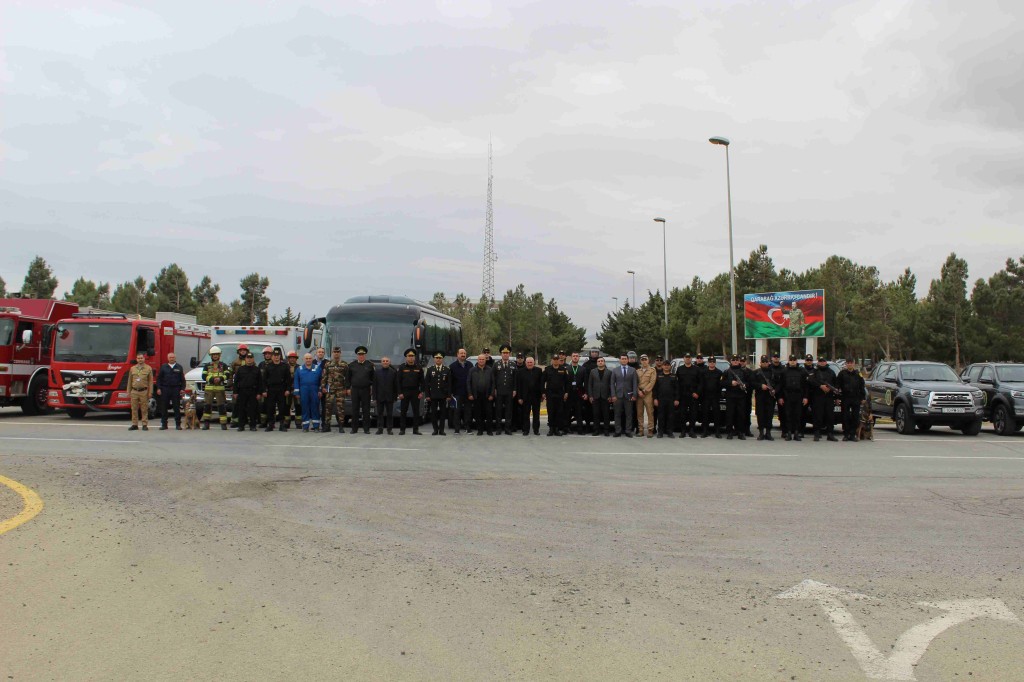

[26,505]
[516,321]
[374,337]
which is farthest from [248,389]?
[516,321]

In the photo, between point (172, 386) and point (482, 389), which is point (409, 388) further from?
point (172, 386)

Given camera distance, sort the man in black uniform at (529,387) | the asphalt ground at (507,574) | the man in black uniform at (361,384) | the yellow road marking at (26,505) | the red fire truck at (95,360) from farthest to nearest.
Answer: the red fire truck at (95,360)
the man in black uniform at (529,387)
the man in black uniform at (361,384)
the yellow road marking at (26,505)
the asphalt ground at (507,574)

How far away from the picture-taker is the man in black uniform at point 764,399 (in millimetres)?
17172

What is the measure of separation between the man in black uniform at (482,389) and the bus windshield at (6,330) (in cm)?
1279

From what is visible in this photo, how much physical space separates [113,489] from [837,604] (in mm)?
8169

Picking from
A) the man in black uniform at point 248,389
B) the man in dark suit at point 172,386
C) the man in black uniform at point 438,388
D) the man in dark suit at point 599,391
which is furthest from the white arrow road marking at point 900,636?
the man in dark suit at point 172,386

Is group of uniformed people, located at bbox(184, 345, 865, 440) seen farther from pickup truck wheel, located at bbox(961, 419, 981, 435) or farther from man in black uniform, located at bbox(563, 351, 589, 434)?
pickup truck wheel, located at bbox(961, 419, 981, 435)

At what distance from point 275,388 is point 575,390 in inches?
270

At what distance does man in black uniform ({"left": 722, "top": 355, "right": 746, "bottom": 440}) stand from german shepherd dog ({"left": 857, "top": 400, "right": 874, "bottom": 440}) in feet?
8.14

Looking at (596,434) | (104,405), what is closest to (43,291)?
(104,405)

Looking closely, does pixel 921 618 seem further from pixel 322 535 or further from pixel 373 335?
pixel 373 335

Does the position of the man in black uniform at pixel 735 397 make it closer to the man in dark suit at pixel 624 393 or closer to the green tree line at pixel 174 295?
the man in dark suit at pixel 624 393

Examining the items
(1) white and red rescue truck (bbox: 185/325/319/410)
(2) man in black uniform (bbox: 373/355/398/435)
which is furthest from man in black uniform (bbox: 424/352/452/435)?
(1) white and red rescue truck (bbox: 185/325/319/410)

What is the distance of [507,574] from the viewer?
6.07 meters
